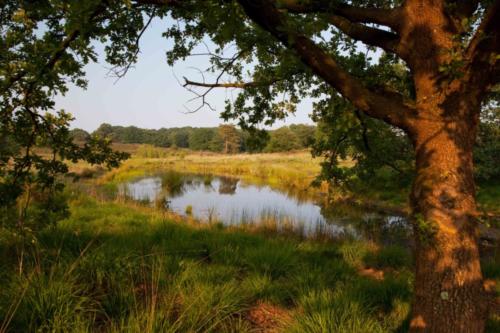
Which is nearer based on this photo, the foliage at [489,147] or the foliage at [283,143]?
the foliage at [489,147]

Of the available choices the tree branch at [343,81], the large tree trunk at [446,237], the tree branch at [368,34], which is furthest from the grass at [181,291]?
the tree branch at [368,34]

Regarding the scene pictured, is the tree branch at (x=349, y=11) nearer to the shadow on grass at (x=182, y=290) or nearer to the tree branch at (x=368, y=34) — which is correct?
the tree branch at (x=368, y=34)

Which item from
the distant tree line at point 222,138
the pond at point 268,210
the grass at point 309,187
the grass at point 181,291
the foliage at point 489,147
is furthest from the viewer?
the distant tree line at point 222,138

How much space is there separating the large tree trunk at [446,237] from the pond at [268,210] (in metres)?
6.05

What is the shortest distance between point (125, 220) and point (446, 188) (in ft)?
26.9

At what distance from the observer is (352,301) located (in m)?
3.66

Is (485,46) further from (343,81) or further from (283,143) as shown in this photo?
(283,143)

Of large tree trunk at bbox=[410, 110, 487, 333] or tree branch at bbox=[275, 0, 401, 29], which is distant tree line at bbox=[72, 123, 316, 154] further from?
large tree trunk at bbox=[410, 110, 487, 333]

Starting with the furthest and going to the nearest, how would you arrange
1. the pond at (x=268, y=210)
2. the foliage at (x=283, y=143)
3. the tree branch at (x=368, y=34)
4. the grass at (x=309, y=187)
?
the foliage at (x=283, y=143) → the pond at (x=268, y=210) → the grass at (x=309, y=187) → the tree branch at (x=368, y=34)

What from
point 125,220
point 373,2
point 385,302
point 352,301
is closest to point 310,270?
point 385,302

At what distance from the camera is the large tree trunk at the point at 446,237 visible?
2.56m

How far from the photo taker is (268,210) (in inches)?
478

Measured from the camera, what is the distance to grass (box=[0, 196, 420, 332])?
9.83ft

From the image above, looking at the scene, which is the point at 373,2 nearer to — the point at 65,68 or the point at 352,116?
the point at 352,116
